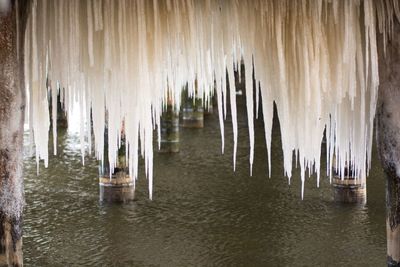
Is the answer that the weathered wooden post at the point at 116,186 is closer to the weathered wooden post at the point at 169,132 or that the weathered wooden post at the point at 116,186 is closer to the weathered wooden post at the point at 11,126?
the weathered wooden post at the point at 169,132

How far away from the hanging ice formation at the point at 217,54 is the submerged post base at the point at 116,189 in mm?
5378

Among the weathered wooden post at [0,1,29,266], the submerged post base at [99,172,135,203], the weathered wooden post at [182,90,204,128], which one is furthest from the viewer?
the weathered wooden post at [182,90,204,128]

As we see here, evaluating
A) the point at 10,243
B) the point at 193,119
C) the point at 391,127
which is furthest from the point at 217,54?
the point at 193,119

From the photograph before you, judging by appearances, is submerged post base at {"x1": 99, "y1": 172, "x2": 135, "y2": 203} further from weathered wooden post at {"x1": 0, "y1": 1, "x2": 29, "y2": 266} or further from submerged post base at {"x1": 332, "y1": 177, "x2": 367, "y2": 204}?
weathered wooden post at {"x1": 0, "y1": 1, "x2": 29, "y2": 266}

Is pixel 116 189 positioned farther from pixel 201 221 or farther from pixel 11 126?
pixel 11 126

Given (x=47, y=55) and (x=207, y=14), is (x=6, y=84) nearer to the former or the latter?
(x=47, y=55)

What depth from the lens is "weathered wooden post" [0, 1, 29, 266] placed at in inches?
186

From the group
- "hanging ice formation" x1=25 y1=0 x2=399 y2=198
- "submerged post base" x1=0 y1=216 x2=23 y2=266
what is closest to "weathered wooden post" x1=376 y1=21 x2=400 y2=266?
"hanging ice formation" x1=25 y1=0 x2=399 y2=198

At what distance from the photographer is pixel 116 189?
10953mm

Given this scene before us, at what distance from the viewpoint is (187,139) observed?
16.7 m

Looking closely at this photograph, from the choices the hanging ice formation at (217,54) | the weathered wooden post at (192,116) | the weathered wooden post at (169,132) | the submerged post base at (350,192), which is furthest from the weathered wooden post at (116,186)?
the weathered wooden post at (192,116)

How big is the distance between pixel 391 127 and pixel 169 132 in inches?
392

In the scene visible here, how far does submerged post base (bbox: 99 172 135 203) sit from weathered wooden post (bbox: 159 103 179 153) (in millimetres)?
3778

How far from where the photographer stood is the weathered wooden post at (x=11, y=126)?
4734 millimetres
